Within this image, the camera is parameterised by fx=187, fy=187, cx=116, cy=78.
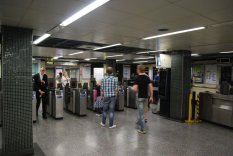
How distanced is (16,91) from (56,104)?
245cm

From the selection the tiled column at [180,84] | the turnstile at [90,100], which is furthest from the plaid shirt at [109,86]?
the turnstile at [90,100]

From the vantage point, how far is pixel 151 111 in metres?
7.05

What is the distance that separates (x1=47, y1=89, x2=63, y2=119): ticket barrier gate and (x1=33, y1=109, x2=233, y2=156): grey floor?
0.89 feet

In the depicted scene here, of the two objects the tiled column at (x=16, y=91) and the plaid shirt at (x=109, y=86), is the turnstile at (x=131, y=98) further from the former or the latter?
the tiled column at (x=16, y=91)

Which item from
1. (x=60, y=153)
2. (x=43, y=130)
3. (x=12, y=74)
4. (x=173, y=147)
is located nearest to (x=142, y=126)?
(x=173, y=147)

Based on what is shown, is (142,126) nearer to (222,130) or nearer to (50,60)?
(222,130)

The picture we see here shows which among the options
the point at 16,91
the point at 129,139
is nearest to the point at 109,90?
the point at 129,139

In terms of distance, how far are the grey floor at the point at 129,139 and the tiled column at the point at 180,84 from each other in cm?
48

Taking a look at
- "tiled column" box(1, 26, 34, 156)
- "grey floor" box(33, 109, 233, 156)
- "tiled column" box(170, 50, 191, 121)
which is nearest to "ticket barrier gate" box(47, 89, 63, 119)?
"grey floor" box(33, 109, 233, 156)

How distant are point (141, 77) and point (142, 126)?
1.17 metres

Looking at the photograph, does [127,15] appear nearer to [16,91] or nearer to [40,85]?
[16,91]

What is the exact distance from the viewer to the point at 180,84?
579cm

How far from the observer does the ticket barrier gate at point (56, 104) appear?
5.68 meters

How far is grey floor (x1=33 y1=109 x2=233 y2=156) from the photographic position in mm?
3445
